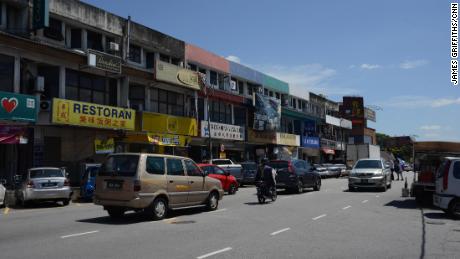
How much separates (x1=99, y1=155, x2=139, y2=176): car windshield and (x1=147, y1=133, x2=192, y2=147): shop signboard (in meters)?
16.0

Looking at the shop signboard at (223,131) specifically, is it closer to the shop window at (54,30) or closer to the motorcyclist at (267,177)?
the shop window at (54,30)

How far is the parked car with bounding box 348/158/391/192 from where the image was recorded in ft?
84.8

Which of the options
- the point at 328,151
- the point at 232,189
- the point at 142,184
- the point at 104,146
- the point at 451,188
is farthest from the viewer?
the point at 328,151

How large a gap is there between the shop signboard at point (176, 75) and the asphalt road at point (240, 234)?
1553 centimetres

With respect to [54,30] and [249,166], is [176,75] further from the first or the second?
[54,30]

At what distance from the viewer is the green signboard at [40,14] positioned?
23219mm

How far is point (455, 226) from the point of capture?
42.9ft

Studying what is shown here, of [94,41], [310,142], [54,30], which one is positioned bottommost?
[310,142]

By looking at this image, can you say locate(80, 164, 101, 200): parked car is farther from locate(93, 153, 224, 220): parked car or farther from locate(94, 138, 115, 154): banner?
locate(93, 153, 224, 220): parked car

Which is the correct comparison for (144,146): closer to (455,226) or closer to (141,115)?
(141,115)

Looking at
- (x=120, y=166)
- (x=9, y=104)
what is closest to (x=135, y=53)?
(x=9, y=104)

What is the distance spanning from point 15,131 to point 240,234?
1452cm

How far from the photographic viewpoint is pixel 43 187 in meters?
18.9

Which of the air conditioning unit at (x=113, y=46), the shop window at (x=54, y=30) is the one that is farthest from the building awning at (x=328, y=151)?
the shop window at (x=54, y=30)
